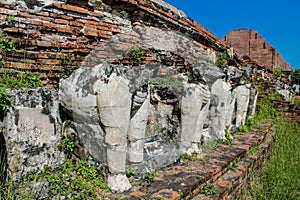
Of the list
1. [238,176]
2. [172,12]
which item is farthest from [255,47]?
[238,176]

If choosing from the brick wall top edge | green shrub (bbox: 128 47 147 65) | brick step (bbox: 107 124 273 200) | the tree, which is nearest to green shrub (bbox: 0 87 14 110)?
brick step (bbox: 107 124 273 200)

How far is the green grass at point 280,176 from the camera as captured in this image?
3.69 metres

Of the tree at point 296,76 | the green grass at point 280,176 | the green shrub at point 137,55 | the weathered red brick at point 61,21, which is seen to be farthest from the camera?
the tree at point 296,76

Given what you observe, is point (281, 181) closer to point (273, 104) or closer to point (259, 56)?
point (273, 104)

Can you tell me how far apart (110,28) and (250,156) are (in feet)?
8.77

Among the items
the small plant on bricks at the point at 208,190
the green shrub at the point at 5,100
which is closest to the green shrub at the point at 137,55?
the small plant on bricks at the point at 208,190

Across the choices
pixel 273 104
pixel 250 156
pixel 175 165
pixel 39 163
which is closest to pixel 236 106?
pixel 250 156

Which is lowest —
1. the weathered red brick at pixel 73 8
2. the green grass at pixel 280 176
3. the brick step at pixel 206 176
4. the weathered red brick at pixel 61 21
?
the green grass at pixel 280 176

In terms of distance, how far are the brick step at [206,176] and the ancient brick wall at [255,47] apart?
1552 cm

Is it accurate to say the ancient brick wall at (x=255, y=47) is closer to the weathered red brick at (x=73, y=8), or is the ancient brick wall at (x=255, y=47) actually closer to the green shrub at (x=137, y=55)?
the green shrub at (x=137, y=55)

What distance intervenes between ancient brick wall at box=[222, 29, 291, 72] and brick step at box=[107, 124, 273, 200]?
1552 centimetres

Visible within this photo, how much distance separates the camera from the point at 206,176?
2779 millimetres

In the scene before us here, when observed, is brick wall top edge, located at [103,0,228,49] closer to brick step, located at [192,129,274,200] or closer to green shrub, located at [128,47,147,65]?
green shrub, located at [128,47,147,65]

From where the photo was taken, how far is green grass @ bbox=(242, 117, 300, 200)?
12.1 feet
